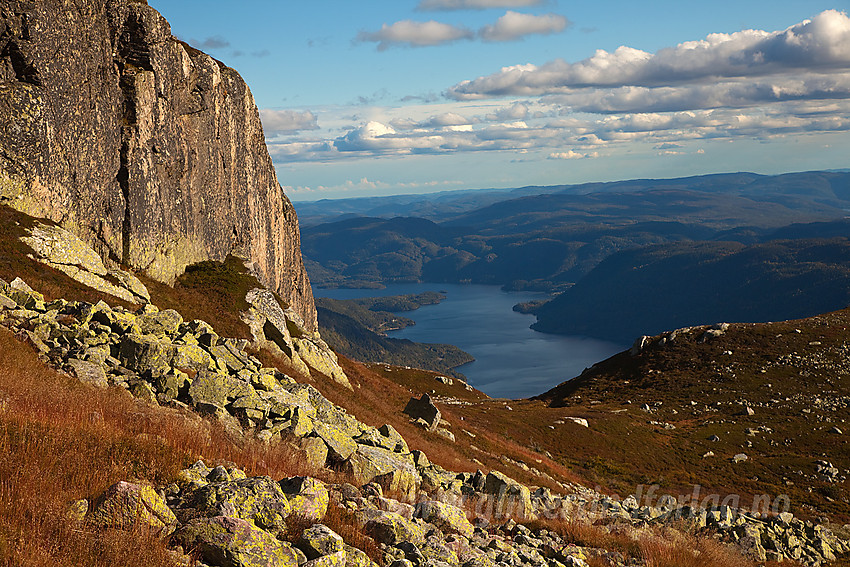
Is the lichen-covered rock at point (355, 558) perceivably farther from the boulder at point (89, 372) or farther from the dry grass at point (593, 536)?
the boulder at point (89, 372)

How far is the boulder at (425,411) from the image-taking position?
40625 millimetres

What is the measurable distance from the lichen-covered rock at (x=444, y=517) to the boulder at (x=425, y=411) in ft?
82.9

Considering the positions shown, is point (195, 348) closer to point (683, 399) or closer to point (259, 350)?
point (259, 350)

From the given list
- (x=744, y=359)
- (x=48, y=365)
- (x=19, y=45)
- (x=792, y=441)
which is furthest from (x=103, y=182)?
(x=744, y=359)

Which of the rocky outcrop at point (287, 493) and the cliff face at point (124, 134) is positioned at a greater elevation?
the cliff face at point (124, 134)

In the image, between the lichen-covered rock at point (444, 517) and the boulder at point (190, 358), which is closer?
the lichen-covered rock at point (444, 517)

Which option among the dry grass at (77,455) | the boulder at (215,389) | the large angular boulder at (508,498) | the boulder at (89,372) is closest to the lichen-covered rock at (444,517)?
the dry grass at (77,455)

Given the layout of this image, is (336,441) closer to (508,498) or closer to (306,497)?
(508,498)

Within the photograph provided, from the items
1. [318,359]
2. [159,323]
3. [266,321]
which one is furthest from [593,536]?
[266,321]

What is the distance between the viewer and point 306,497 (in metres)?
11.0

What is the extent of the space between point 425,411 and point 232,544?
3390cm

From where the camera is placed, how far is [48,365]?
16.6 meters

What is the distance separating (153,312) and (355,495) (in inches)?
590

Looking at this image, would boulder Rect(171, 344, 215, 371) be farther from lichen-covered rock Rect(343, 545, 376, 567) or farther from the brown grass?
the brown grass
